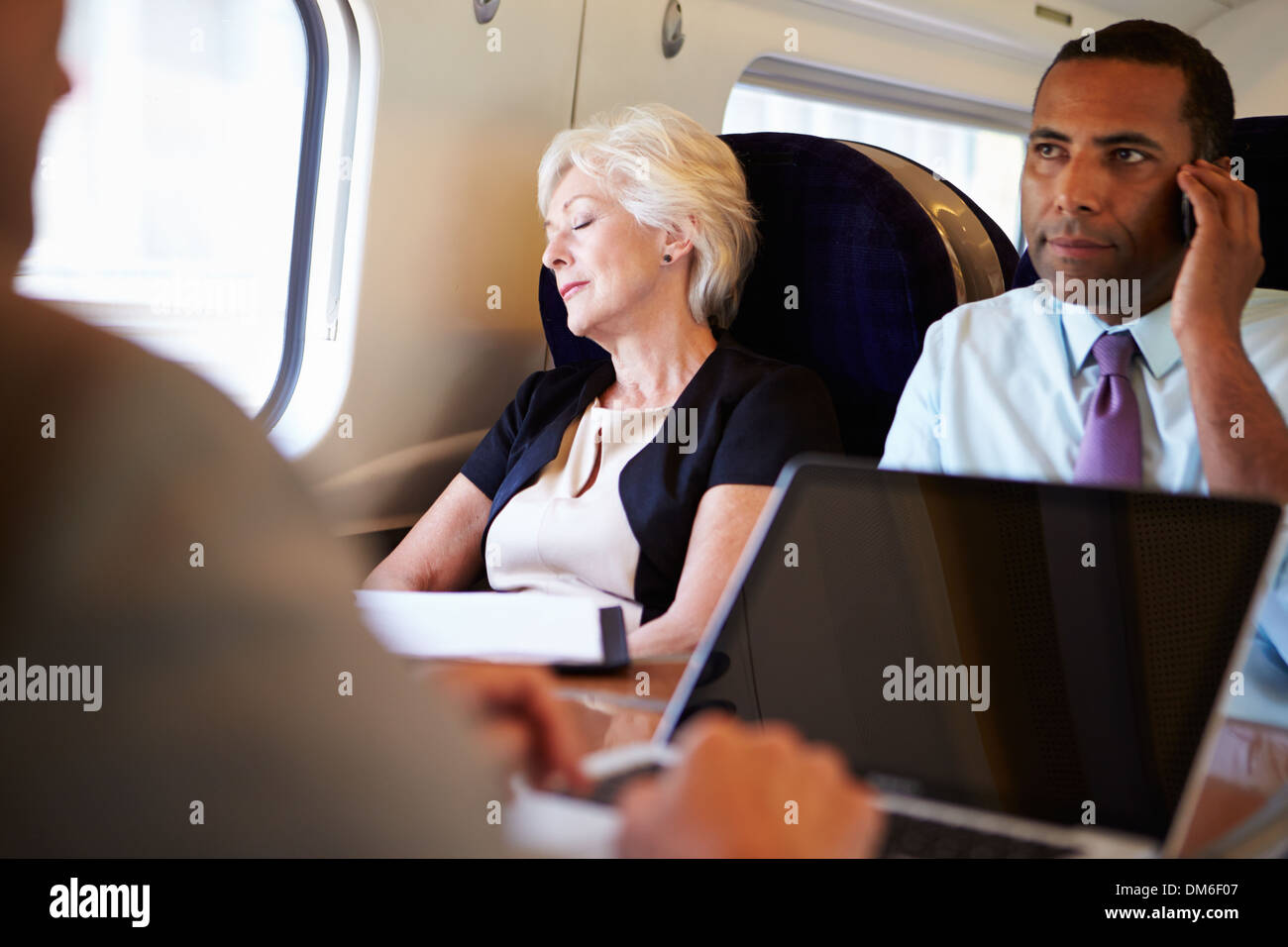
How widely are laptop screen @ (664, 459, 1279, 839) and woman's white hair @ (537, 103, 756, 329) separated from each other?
1.16 m

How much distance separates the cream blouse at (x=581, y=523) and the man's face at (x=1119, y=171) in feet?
2.20

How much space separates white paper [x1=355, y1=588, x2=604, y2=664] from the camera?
108 centimetres

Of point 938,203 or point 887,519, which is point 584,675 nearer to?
point 887,519

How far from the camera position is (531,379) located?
6.73 ft

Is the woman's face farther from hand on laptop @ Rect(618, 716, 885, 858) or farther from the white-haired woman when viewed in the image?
hand on laptop @ Rect(618, 716, 885, 858)

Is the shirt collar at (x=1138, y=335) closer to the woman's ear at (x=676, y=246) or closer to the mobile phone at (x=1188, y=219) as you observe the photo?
the mobile phone at (x=1188, y=219)

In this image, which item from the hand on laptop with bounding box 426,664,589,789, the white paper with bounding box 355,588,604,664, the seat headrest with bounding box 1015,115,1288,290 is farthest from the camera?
the seat headrest with bounding box 1015,115,1288,290

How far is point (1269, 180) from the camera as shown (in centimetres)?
149

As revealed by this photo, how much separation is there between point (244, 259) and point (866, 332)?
110 centimetres

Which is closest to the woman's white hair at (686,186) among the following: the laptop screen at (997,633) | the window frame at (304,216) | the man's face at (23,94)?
the window frame at (304,216)

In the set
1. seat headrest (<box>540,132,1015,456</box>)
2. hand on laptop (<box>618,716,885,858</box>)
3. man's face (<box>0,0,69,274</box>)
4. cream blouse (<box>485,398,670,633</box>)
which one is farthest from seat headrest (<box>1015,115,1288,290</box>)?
man's face (<box>0,0,69,274</box>)

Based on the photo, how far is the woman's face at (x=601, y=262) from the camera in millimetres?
1896

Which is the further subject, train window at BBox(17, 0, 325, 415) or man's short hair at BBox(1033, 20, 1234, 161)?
train window at BBox(17, 0, 325, 415)
